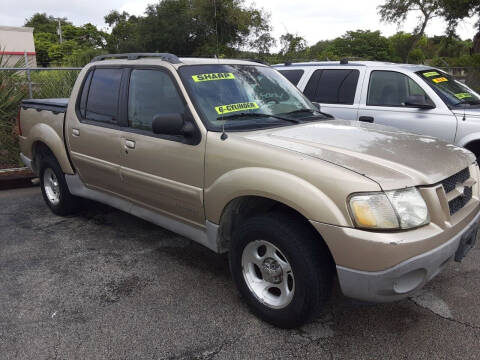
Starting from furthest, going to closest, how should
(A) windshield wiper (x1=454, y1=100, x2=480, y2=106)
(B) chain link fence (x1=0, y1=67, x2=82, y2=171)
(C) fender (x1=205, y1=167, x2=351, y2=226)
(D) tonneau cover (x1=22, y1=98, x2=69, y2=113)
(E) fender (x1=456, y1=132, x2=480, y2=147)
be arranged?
(B) chain link fence (x1=0, y1=67, x2=82, y2=171) < (A) windshield wiper (x1=454, y1=100, x2=480, y2=106) < (E) fender (x1=456, y1=132, x2=480, y2=147) < (D) tonneau cover (x1=22, y1=98, x2=69, y2=113) < (C) fender (x1=205, y1=167, x2=351, y2=226)

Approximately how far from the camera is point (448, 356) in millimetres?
2695

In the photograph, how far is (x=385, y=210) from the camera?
2.47 metres

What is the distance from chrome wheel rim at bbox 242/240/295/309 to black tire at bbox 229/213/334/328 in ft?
0.16

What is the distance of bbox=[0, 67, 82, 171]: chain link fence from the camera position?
767cm

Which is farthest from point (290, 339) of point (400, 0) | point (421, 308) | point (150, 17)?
point (150, 17)

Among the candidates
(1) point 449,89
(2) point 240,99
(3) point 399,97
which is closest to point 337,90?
(3) point 399,97

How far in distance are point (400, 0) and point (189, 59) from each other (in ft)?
90.0

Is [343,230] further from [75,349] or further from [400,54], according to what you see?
[400,54]

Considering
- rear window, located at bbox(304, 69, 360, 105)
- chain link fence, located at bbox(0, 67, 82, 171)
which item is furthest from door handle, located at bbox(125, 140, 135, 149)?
chain link fence, located at bbox(0, 67, 82, 171)

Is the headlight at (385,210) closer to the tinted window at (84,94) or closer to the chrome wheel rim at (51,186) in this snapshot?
the tinted window at (84,94)

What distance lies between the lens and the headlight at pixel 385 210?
247 cm

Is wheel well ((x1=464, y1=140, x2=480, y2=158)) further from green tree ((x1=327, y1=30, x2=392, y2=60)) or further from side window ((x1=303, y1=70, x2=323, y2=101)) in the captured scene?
green tree ((x1=327, y1=30, x2=392, y2=60))

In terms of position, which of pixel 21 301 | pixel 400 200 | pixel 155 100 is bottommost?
pixel 21 301

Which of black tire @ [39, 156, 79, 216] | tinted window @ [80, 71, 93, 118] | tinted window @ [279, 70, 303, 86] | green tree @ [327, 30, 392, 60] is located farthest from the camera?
green tree @ [327, 30, 392, 60]
